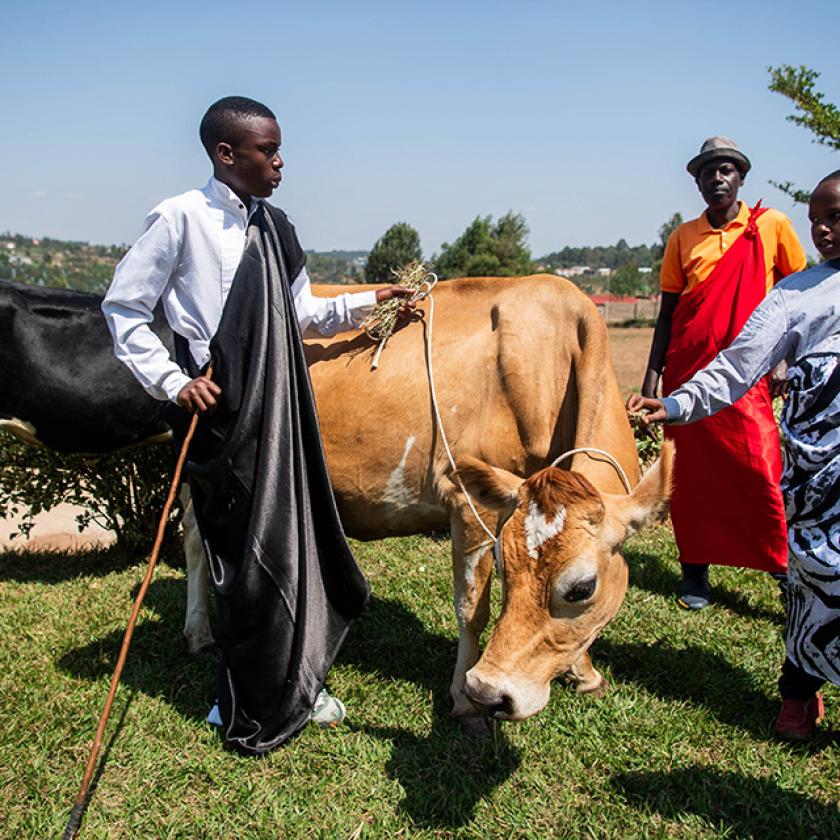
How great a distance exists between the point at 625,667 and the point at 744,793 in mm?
1094

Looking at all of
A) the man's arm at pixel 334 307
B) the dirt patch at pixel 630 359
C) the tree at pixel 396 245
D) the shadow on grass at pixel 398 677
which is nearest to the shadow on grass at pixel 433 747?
the shadow on grass at pixel 398 677

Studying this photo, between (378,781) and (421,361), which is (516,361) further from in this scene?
(378,781)

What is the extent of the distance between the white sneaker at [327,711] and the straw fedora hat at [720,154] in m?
3.81

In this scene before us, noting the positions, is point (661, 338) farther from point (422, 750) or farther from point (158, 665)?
point (158, 665)

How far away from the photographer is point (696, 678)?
13.7ft

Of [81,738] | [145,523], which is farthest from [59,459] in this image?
[81,738]

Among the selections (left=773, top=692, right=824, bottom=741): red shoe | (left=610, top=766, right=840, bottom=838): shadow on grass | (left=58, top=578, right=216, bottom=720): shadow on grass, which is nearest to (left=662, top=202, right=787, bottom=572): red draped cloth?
(left=773, top=692, right=824, bottom=741): red shoe

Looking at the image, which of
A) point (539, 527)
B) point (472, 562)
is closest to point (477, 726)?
point (472, 562)

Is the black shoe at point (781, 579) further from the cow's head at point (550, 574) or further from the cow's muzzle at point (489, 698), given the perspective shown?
the cow's muzzle at point (489, 698)

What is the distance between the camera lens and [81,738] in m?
3.72

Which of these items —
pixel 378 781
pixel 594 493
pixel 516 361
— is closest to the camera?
pixel 594 493

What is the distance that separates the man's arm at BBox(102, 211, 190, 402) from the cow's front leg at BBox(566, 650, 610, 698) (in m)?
2.46

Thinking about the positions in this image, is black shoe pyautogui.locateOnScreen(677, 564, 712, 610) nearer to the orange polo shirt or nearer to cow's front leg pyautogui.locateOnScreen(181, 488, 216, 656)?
the orange polo shirt

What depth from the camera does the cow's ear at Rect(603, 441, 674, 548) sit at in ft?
9.20
